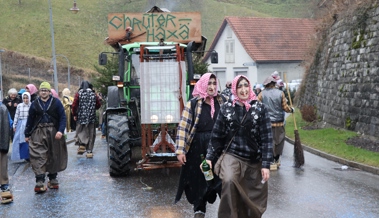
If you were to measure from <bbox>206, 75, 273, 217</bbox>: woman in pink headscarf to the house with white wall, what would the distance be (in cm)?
4513

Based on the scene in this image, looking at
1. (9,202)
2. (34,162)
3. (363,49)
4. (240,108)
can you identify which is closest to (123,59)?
(34,162)

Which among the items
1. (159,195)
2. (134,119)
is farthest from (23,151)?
(159,195)

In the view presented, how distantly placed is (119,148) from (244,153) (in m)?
5.36

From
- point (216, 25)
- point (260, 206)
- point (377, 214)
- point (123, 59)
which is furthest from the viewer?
point (216, 25)

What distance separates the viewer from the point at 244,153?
6.77m

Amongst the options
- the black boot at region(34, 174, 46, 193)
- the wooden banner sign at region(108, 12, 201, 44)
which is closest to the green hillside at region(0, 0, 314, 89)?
the wooden banner sign at region(108, 12, 201, 44)

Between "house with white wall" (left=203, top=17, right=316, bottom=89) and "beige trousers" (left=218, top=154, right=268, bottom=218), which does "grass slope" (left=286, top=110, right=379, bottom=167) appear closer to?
"beige trousers" (left=218, top=154, right=268, bottom=218)

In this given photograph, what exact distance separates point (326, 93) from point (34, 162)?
14.6 metres

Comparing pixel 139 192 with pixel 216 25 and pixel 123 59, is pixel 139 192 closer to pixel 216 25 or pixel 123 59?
pixel 123 59

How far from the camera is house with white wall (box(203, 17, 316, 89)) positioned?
52.8m

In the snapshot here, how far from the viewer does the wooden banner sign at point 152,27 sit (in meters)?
16.0

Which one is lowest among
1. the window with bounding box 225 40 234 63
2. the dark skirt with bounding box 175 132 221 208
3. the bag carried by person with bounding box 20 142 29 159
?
the bag carried by person with bounding box 20 142 29 159

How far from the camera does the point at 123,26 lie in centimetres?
1598

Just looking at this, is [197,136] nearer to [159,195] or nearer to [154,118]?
[159,195]
